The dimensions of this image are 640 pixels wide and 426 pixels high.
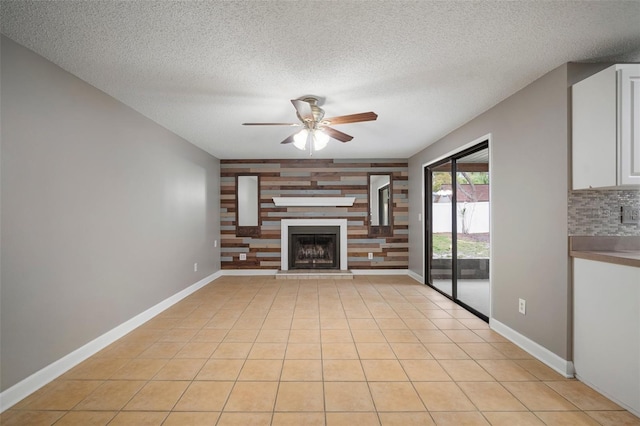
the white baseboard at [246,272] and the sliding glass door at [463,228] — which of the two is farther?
the white baseboard at [246,272]

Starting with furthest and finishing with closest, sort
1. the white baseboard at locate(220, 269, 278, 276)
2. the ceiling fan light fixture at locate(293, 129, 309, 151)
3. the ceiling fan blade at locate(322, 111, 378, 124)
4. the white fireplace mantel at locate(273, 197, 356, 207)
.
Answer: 1. the white baseboard at locate(220, 269, 278, 276)
2. the white fireplace mantel at locate(273, 197, 356, 207)
3. the ceiling fan light fixture at locate(293, 129, 309, 151)
4. the ceiling fan blade at locate(322, 111, 378, 124)

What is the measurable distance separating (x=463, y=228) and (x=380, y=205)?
2146 millimetres

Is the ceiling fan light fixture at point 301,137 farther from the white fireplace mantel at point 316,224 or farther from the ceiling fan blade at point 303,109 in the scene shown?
the white fireplace mantel at point 316,224

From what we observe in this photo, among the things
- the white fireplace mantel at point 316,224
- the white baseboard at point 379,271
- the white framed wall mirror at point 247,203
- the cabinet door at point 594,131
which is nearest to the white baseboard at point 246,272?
the white fireplace mantel at point 316,224

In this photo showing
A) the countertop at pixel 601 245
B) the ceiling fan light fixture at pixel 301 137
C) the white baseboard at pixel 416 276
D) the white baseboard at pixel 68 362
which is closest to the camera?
the white baseboard at pixel 68 362

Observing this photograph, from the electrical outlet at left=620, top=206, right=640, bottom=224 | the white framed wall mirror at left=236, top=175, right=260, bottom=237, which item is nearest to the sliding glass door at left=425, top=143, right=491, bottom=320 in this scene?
the electrical outlet at left=620, top=206, right=640, bottom=224

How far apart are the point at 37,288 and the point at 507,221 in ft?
13.0

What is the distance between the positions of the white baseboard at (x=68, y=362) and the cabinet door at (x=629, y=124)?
4.12m

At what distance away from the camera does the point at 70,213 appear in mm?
2422

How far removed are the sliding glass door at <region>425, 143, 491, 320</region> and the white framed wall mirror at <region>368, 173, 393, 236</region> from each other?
1183mm

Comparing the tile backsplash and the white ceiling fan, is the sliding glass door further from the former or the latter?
the white ceiling fan

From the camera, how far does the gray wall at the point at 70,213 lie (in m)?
1.97

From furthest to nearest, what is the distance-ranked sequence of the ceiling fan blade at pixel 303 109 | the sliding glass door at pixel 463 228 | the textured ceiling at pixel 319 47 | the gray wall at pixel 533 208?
the sliding glass door at pixel 463 228
the ceiling fan blade at pixel 303 109
the gray wall at pixel 533 208
the textured ceiling at pixel 319 47

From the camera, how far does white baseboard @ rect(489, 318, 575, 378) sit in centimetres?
226
